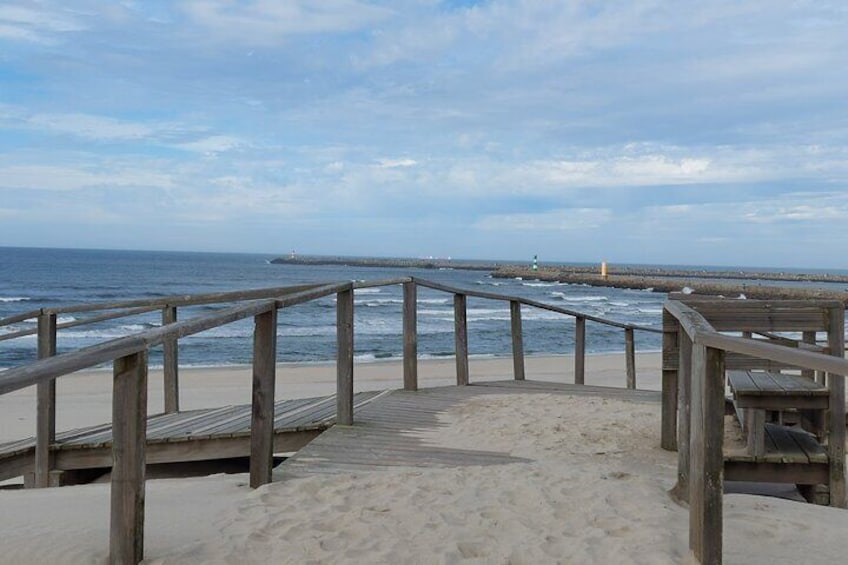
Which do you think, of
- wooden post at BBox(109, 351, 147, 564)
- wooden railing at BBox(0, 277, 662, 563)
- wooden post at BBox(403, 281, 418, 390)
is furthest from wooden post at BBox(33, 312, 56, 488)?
wooden post at BBox(109, 351, 147, 564)

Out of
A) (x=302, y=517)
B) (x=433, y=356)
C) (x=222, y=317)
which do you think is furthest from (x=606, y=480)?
(x=433, y=356)

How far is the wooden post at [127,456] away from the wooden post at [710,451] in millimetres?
1951

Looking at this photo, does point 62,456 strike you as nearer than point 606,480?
No

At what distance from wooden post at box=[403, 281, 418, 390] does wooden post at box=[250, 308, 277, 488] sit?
110 inches

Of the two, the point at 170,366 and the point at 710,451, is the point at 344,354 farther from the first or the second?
the point at 710,451

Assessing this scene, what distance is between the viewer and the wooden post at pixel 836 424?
4078mm

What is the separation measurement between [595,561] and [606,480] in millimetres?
1113

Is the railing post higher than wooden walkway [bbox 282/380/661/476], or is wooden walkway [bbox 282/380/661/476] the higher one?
the railing post

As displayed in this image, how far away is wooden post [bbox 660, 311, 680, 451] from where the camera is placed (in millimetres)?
4812

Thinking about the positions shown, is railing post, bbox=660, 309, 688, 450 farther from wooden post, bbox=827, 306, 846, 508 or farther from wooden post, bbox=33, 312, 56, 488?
wooden post, bbox=33, 312, 56, 488

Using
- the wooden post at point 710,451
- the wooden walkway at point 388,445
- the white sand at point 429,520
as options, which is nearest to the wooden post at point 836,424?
the white sand at point 429,520

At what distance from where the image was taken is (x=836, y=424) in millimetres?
4105

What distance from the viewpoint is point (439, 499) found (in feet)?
11.7

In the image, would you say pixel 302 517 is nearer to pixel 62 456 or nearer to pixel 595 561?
pixel 595 561
